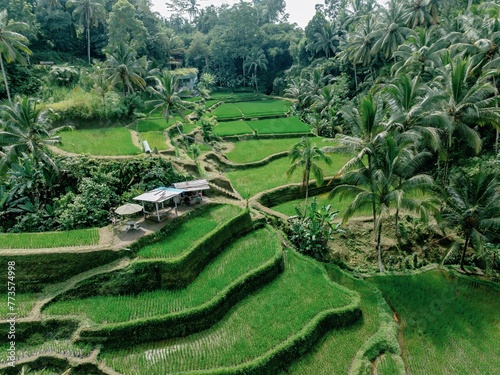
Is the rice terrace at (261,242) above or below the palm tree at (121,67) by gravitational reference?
below

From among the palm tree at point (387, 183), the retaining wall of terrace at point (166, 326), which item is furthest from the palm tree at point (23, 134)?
the palm tree at point (387, 183)

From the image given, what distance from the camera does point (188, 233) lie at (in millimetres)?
14328

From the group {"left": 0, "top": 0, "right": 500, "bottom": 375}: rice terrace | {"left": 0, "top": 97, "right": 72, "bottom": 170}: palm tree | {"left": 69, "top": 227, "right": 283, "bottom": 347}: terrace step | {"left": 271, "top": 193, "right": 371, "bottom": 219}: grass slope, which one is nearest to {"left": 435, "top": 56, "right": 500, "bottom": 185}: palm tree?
{"left": 0, "top": 0, "right": 500, "bottom": 375}: rice terrace

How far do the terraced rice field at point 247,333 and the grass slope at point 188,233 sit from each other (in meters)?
3.27

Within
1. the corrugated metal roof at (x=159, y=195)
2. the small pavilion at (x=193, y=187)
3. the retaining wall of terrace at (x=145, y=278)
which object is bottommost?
the retaining wall of terrace at (x=145, y=278)

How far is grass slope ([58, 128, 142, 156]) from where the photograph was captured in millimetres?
19891

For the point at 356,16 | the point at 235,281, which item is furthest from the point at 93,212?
the point at 356,16

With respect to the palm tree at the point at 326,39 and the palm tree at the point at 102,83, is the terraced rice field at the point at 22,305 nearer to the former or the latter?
the palm tree at the point at 102,83

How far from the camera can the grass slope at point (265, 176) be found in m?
20.6

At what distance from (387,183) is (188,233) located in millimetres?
8389

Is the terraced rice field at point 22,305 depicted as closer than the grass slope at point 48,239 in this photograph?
Yes

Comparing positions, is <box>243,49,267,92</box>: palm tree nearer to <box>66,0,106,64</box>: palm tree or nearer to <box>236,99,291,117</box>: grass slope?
<box>236,99,291,117</box>: grass slope

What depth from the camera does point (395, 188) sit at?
13891 millimetres

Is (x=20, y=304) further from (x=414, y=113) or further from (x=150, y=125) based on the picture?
(x=150, y=125)
